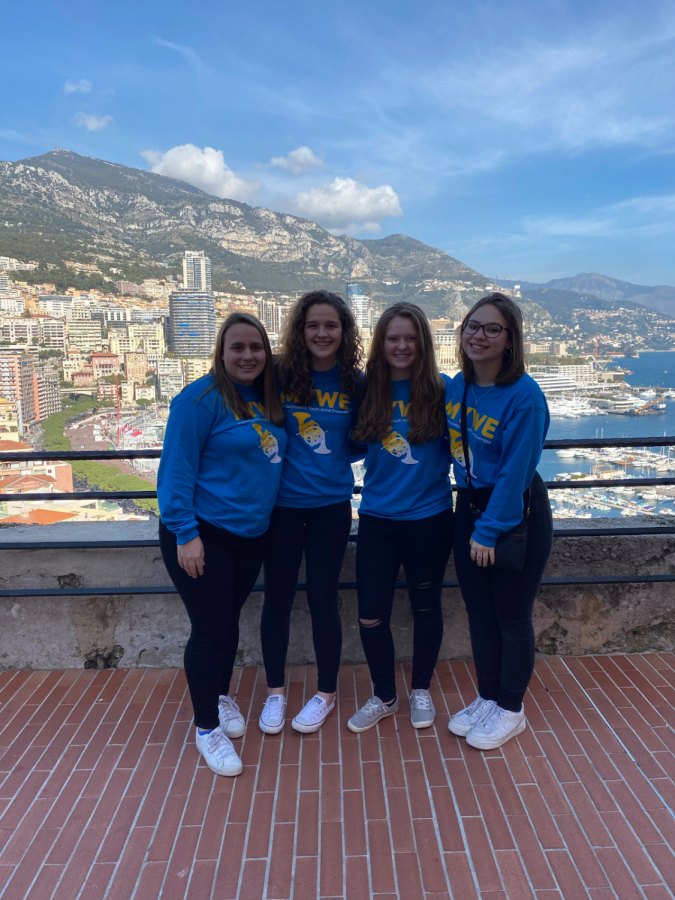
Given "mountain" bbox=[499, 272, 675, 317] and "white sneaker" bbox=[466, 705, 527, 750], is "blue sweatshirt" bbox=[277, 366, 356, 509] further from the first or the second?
"mountain" bbox=[499, 272, 675, 317]

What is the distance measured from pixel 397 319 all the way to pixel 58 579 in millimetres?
2165

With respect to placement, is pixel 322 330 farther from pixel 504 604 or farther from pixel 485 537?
pixel 504 604

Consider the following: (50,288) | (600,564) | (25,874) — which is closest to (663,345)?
(600,564)

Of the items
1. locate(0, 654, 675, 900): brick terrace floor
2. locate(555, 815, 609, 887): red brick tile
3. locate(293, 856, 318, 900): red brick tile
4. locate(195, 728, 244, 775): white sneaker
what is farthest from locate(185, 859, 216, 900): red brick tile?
locate(555, 815, 609, 887): red brick tile

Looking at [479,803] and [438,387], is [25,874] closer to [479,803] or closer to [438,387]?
[479,803]

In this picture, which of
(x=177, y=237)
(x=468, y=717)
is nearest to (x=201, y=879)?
(x=468, y=717)

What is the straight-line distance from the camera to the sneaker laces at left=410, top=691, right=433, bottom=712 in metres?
2.41

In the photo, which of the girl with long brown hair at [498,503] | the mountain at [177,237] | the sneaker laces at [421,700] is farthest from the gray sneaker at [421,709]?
the mountain at [177,237]

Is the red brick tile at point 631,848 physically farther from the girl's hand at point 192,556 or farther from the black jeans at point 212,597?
the girl's hand at point 192,556

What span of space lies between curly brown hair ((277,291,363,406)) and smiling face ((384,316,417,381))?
16 centimetres

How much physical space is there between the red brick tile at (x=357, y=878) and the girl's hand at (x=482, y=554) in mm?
1032

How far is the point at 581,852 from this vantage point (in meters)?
1.73

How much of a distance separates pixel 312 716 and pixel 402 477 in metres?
1.10

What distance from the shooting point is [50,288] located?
160ft
